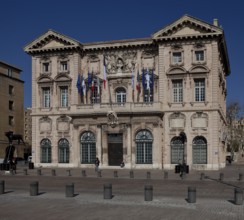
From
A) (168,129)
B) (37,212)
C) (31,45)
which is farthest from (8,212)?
(31,45)

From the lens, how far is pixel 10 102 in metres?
72.4

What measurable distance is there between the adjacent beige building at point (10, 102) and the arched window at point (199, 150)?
35763 mm

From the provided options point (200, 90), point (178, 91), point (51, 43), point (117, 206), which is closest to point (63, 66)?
point (51, 43)

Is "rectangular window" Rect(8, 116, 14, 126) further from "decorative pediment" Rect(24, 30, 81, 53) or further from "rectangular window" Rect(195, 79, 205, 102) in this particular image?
"rectangular window" Rect(195, 79, 205, 102)

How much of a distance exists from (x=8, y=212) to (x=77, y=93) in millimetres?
33210

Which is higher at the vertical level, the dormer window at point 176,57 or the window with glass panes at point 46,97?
the dormer window at point 176,57

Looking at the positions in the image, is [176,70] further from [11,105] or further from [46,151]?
[11,105]

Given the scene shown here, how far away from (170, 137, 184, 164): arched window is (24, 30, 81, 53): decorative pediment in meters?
15.3

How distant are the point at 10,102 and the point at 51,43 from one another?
2533 centimetres

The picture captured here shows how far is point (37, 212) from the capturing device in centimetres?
1608

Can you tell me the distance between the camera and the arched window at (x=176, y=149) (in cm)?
4509

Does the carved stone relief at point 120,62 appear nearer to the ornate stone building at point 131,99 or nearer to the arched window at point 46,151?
the ornate stone building at point 131,99

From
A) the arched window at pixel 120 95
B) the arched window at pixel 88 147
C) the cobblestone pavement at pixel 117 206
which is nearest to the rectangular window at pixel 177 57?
the arched window at pixel 120 95

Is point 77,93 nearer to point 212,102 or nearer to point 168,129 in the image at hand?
point 168,129
